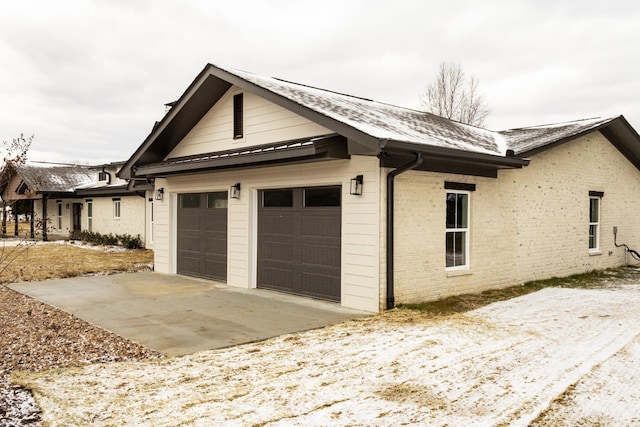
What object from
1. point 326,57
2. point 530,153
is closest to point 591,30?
point 530,153

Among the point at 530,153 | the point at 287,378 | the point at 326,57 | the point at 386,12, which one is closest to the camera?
the point at 287,378

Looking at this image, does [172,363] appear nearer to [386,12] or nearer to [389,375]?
[389,375]

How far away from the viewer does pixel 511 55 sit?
2909 centimetres

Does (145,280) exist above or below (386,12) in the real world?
Result: below

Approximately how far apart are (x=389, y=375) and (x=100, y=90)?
24.7m

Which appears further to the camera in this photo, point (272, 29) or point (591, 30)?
point (591, 30)

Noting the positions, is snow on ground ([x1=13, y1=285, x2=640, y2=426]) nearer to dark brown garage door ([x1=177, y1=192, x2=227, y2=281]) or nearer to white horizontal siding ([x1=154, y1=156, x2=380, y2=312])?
white horizontal siding ([x1=154, y1=156, x2=380, y2=312])

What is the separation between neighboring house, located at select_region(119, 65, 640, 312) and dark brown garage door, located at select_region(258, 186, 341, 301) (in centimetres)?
3

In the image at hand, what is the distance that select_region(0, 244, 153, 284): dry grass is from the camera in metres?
12.8

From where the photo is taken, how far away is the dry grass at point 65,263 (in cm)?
1283

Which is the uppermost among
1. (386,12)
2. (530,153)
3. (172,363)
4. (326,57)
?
(326,57)

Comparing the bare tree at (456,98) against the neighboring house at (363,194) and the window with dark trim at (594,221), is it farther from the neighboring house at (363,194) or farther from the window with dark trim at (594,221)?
the window with dark trim at (594,221)

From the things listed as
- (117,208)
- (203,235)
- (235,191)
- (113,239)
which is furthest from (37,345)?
(117,208)

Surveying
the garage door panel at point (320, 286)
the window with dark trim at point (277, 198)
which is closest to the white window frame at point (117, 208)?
the window with dark trim at point (277, 198)
